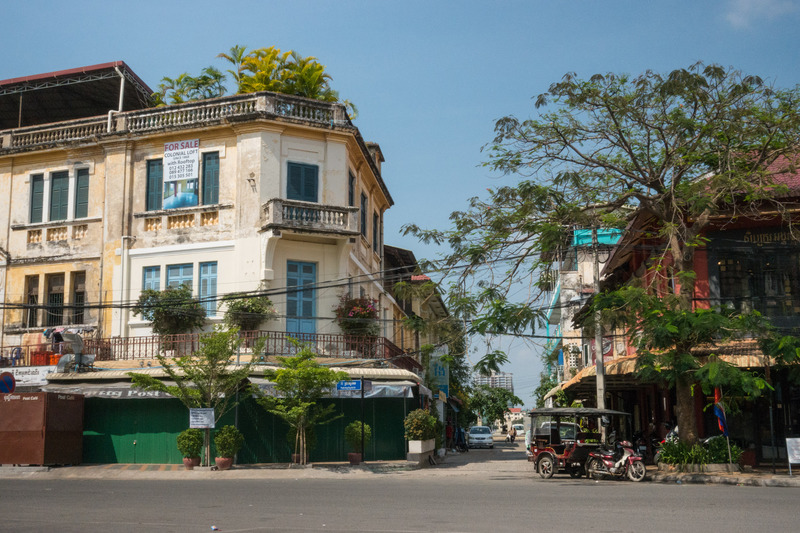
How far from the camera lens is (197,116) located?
88.9ft

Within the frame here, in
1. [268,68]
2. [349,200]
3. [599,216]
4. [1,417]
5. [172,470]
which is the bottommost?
[172,470]

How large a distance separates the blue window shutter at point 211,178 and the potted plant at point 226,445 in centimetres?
789

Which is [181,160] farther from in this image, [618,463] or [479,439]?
[479,439]

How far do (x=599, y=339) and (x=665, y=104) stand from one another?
827 cm

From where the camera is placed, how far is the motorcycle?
1959cm

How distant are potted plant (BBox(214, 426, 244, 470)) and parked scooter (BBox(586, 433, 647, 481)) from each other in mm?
9846

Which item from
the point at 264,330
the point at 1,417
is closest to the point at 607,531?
the point at 264,330

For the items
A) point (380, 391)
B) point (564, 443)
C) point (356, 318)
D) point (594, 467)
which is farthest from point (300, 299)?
point (594, 467)

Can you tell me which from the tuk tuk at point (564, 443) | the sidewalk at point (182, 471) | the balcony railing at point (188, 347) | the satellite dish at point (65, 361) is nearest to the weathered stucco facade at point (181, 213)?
the balcony railing at point (188, 347)

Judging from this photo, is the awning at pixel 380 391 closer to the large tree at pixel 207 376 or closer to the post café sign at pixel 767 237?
the large tree at pixel 207 376

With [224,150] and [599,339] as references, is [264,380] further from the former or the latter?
[599,339]

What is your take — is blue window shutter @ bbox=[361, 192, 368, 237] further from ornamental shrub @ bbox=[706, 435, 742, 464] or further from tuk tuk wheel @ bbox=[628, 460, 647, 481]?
ornamental shrub @ bbox=[706, 435, 742, 464]

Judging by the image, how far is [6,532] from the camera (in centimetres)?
961

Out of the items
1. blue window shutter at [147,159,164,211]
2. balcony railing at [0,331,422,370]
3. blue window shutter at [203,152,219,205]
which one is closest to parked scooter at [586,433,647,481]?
balcony railing at [0,331,422,370]
